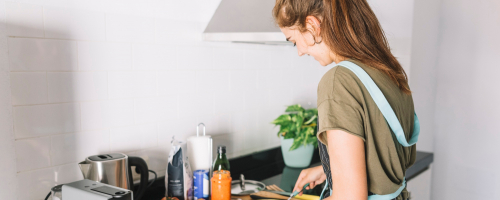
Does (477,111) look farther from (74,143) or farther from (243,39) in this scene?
(74,143)

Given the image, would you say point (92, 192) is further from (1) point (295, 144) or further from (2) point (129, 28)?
(1) point (295, 144)

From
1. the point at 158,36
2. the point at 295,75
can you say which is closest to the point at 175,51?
Result: the point at 158,36

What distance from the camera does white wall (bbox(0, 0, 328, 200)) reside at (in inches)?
44.2

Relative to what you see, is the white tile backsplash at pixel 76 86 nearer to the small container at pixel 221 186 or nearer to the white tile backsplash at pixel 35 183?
the white tile backsplash at pixel 35 183

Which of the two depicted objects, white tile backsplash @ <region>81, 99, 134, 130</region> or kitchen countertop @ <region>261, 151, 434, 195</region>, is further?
kitchen countertop @ <region>261, 151, 434, 195</region>

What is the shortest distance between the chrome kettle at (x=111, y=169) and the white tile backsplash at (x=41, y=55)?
1.05 ft

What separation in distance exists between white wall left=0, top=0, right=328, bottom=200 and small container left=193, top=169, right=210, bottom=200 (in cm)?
26

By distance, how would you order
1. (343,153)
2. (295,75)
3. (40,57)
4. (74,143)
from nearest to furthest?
(343,153)
(40,57)
(74,143)
(295,75)

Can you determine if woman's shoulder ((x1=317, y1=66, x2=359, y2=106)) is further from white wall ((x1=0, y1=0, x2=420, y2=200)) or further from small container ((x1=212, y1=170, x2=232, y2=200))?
white wall ((x1=0, y1=0, x2=420, y2=200))

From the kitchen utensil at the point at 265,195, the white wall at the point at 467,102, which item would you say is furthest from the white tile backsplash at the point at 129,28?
the white wall at the point at 467,102

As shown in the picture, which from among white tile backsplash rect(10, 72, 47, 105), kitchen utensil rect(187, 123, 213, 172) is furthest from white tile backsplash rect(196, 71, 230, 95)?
white tile backsplash rect(10, 72, 47, 105)

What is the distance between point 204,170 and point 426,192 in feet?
6.13

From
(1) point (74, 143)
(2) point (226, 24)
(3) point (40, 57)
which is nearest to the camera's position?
(3) point (40, 57)

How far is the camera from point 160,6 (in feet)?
4.91
